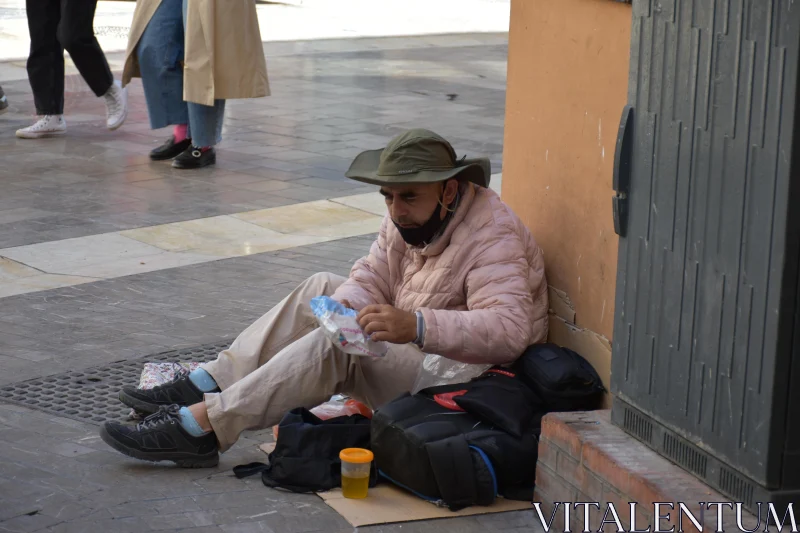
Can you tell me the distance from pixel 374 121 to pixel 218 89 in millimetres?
2203

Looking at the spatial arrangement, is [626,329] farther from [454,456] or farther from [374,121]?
[374,121]

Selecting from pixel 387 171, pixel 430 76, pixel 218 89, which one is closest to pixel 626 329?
pixel 387 171

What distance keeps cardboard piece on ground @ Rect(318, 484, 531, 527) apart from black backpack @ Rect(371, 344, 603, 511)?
3 cm

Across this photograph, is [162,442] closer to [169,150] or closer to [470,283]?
[470,283]

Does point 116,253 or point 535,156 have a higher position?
point 535,156

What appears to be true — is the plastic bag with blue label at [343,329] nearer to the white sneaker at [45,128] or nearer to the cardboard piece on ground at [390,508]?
the cardboard piece on ground at [390,508]

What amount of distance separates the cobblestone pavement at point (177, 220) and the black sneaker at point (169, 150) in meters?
0.12

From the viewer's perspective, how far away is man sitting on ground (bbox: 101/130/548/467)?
367 cm

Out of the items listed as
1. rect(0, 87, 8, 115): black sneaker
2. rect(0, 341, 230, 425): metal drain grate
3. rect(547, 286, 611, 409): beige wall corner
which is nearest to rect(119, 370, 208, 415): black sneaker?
rect(0, 341, 230, 425): metal drain grate

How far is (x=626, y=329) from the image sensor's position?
336cm

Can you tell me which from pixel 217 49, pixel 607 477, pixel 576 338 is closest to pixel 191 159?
pixel 217 49

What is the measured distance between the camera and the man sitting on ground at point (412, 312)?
3668 mm

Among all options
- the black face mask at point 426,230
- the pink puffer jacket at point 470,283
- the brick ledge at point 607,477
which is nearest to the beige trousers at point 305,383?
the pink puffer jacket at point 470,283

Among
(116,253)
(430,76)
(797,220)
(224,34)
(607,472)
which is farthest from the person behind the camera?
(430,76)
